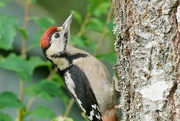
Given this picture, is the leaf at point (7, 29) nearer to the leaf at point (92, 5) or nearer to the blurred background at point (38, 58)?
the blurred background at point (38, 58)

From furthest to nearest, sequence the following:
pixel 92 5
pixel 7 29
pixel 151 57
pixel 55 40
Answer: pixel 92 5, pixel 55 40, pixel 7 29, pixel 151 57

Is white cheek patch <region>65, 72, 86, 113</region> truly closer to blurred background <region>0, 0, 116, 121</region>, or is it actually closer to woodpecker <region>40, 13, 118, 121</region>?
woodpecker <region>40, 13, 118, 121</region>

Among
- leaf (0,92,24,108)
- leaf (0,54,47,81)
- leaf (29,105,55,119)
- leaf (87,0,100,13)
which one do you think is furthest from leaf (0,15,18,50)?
leaf (87,0,100,13)

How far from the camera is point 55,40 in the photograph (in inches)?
141

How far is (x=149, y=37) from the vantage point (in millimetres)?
2463

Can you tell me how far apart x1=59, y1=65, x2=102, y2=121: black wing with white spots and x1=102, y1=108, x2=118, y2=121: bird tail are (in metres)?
0.04

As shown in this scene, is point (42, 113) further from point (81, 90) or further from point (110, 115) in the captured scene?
point (110, 115)

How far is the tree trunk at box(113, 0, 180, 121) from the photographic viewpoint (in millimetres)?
2383

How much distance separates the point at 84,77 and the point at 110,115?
30cm

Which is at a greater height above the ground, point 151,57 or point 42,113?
point 151,57

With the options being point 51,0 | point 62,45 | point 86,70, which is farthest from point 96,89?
point 51,0

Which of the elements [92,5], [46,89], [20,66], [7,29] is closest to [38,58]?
[46,89]

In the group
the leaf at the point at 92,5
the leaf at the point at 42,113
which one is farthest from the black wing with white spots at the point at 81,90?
the leaf at the point at 92,5

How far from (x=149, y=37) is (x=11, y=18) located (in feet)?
3.49
